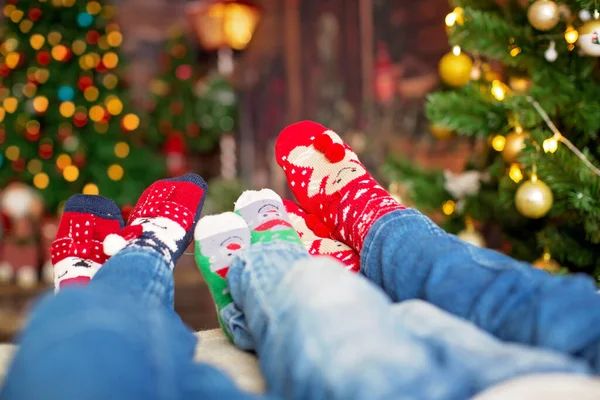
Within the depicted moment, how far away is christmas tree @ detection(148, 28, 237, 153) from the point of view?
366 cm

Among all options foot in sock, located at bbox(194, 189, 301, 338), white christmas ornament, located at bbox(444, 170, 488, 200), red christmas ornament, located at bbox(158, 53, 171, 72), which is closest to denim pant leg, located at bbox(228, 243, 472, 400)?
foot in sock, located at bbox(194, 189, 301, 338)

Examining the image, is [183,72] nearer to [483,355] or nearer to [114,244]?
[114,244]

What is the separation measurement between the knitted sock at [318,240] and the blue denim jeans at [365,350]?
0.36 m

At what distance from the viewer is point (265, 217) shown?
35.7 inches

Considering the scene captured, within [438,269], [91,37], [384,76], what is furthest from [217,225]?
[91,37]

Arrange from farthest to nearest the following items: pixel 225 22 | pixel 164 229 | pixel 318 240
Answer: pixel 225 22
pixel 318 240
pixel 164 229

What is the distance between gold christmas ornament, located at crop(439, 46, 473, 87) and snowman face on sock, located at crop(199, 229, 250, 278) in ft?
2.78

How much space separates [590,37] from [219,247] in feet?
2.90

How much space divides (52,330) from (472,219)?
129 cm

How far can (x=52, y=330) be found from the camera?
0.43 m

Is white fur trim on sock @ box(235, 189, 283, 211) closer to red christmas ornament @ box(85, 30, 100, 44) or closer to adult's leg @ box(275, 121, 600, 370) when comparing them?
adult's leg @ box(275, 121, 600, 370)

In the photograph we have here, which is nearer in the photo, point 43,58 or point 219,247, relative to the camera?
point 219,247

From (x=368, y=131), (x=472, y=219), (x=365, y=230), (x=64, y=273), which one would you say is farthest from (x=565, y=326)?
(x=368, y=131)

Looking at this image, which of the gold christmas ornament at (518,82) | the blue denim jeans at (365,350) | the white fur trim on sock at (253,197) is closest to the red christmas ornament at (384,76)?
the gold christmas ornament at (518,82)
